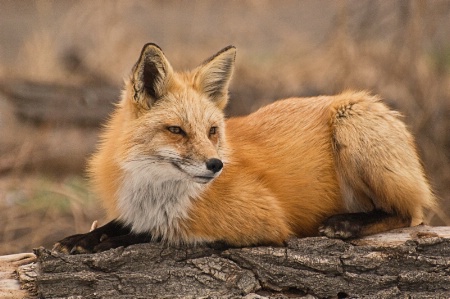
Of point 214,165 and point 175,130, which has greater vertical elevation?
point 175,130

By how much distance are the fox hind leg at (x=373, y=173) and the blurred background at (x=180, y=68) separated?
2.81 metres

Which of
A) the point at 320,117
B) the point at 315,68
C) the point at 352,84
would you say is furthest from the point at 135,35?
the point at 320,117

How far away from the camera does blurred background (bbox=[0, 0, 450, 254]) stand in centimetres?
851

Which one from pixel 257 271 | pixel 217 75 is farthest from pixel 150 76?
pixel 257 271

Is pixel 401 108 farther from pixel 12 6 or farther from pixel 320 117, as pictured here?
pixel 12 6

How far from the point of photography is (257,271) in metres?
4.20

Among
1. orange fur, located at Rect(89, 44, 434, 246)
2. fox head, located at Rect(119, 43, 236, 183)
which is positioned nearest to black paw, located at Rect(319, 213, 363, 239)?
orange fur, located at Rect(89, 44, 434, 246)

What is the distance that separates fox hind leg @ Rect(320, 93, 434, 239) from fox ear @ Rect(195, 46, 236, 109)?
3.16 ft

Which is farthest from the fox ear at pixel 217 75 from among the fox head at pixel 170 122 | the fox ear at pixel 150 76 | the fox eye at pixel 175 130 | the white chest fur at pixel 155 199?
the white chest fur at pixel 155 199

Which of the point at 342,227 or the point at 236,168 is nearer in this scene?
the point at 342,227

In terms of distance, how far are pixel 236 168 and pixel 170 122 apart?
654 mm

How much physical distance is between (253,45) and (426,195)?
25.4 feet

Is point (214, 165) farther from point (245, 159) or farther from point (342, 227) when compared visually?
point (342, 227)

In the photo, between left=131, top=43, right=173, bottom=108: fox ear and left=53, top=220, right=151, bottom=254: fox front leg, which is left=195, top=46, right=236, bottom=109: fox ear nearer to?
left=131, top=43, right=173, bottom=108: fox ear
